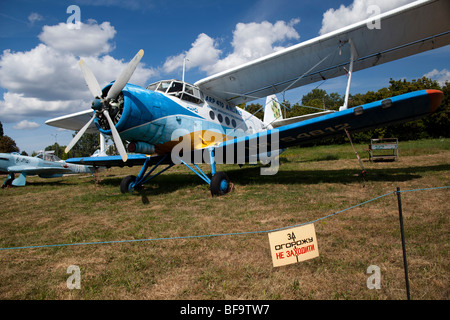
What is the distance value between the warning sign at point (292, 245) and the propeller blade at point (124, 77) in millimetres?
4758

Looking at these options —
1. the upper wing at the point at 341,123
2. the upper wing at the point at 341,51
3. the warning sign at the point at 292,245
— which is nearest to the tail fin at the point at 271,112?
the upper wing at the point at 341,51

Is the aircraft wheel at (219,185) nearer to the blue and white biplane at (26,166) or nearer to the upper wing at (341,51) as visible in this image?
the upper wing at (341,51)

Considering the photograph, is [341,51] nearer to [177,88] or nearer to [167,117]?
[177,88]

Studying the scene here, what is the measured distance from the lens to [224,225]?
375 centimetres

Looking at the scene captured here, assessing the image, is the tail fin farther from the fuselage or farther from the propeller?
the propeller

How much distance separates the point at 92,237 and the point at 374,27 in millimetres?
7986

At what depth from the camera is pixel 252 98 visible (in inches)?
372

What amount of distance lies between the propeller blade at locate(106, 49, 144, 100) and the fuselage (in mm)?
170

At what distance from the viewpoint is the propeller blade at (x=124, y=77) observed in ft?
17.0

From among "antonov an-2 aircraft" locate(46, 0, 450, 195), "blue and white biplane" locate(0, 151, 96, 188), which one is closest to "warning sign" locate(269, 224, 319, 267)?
"antonov an-2 aircraft" locate(46, 0, 450, 195)

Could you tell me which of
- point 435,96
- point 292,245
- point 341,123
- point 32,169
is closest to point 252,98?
point 341,123
